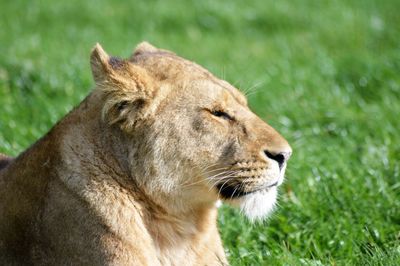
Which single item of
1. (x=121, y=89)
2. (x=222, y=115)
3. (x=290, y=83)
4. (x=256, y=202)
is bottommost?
(x=290, y=83)

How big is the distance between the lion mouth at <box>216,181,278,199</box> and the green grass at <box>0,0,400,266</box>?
1.63 feet

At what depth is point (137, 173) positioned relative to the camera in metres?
3.68

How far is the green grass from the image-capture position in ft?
15.4

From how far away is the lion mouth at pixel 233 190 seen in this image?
3781 mm

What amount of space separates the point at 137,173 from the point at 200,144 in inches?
12.1

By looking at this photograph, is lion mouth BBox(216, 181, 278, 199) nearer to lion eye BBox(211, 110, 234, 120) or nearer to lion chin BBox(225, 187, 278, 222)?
lion chin BBox(225, 187, 278, 222)

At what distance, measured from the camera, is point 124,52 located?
8.42 meters

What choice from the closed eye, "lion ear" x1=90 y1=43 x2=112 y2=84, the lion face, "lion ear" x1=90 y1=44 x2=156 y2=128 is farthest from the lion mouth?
"lion ear" x1=90 y1=43 x2=112 y2=84

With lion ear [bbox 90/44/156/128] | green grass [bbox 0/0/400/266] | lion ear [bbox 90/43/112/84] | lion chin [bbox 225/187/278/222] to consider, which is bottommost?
green grass [bbox 0/0/400/266]

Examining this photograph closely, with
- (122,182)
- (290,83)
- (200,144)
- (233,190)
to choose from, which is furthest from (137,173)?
(290,83)

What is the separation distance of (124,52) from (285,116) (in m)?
2.21

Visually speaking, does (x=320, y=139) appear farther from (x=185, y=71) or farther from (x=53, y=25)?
(x=53, y=25)

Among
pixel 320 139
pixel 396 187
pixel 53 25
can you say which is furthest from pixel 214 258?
pixel 53 25

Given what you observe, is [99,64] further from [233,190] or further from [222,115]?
[233,190]
